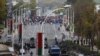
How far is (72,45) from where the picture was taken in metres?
38.5

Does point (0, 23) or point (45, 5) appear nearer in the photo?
point (0, 23)

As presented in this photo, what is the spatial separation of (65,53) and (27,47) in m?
5.31

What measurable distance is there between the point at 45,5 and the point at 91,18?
84465mm

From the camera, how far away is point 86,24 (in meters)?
36.8

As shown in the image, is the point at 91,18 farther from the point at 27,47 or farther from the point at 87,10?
the point at 27,47

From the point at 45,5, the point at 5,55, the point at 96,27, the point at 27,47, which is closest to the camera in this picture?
the point at 5,55

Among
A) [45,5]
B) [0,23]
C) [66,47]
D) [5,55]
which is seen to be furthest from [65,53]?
[45,5]

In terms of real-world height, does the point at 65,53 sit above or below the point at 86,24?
below

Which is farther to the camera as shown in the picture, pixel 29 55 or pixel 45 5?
pixel 45 5

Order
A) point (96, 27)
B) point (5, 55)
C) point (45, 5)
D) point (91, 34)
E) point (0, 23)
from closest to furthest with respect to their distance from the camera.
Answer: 1. point (5, 55)
2. point (96, 27)
3. point (91, 34)
4. point (0, 23)
5. point (45, 5)

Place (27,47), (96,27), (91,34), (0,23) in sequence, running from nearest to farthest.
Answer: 1. (96,27)
2. (91,34)
3. (27,47)
4. (0,23)

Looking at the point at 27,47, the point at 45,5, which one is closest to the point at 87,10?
the point at 27,47

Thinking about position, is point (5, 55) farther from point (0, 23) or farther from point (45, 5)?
point (45, 5)

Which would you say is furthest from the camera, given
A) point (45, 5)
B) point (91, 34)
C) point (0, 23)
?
point (45, 5)
